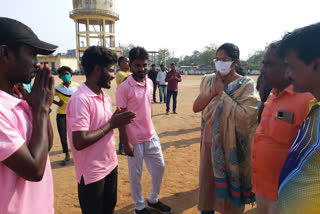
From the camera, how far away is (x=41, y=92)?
1.28 meters

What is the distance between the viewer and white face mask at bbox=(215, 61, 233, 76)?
2461 mm

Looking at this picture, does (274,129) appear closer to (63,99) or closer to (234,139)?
(234,139)

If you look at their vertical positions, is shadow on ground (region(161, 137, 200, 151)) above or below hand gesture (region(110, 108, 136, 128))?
below

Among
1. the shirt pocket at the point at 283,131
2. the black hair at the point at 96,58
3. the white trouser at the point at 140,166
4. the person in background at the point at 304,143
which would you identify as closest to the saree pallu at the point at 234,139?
the shirt pocket at the point at 283,131

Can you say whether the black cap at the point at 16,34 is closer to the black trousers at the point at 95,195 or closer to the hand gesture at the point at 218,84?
the black trousers at the point at 95,195

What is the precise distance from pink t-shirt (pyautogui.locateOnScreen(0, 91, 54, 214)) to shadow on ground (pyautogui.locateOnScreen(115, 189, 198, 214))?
6.98ft

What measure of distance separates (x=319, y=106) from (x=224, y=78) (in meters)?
1.56

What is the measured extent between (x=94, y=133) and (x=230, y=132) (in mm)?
1396

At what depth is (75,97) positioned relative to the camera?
6.80 ft

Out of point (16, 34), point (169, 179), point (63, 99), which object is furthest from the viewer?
point (63, 99)

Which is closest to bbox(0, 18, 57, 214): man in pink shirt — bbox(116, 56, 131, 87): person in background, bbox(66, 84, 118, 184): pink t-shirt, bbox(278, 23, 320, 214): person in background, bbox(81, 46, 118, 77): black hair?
bbox(66, 84, 118, 184): pink t-shirt

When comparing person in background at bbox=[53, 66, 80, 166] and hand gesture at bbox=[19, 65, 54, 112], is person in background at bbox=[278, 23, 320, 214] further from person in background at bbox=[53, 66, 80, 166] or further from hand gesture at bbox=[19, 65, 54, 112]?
person in background at bbox=[53, 66, 80, 166]

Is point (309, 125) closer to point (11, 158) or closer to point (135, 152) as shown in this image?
point (11, 158)

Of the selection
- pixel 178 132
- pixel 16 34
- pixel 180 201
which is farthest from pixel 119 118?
pixel 178 132
